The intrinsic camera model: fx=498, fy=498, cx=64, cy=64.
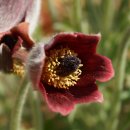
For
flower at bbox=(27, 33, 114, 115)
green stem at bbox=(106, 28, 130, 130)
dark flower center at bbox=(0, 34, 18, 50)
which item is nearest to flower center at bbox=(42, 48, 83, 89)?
flower at bbox=(27, 33, 114, 115)

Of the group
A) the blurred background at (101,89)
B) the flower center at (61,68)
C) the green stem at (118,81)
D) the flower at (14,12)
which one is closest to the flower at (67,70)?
the flower center at (61,68)

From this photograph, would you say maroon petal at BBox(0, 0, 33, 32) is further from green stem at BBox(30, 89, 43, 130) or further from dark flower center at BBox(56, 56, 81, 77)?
green stem at BBox(30, 89, 43, 130)

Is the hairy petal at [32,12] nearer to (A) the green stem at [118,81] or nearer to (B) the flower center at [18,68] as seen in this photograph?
(B) the flower center at [18,68]

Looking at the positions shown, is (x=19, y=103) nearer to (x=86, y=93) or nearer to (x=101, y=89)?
(x=86, y=93)

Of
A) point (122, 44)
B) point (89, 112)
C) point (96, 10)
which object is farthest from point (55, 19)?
point (122, 44)

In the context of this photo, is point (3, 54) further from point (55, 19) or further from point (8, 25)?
point (55, 19)
